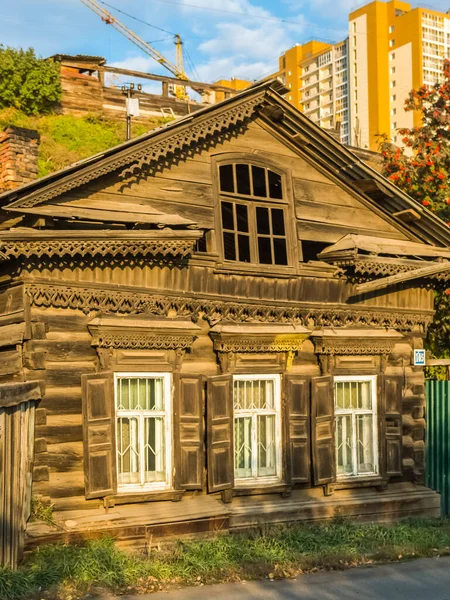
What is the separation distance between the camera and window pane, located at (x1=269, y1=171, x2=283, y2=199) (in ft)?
47.4

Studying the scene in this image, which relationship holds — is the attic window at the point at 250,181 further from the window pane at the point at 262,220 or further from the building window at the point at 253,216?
the window pane at the point at 262,220

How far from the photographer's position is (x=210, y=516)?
12.4 m

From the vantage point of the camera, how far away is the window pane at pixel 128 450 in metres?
12.1

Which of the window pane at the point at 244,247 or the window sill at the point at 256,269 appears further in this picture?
the window pane at the point at 244,247

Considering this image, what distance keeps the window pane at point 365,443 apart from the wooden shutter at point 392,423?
9.7 inches

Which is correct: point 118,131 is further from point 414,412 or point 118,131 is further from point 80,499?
point 80,499

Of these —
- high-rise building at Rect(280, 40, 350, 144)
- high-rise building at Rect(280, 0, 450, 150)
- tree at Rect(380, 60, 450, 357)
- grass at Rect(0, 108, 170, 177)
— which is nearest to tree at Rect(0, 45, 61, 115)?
grass at Rect(0, 108, 170, 177)

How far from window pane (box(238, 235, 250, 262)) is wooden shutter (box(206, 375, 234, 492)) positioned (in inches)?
81.8

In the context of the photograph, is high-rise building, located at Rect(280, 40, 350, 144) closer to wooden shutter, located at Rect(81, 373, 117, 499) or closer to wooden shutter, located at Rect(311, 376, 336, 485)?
wooden shutter, located at Rect(311, 376, 336, 485)

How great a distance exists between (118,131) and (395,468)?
23437 millimetres

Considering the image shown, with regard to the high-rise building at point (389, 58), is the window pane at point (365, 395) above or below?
below

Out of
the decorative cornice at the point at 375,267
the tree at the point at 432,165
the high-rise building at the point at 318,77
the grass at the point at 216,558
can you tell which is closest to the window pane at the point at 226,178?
the decorative cornice at the point at 375,267

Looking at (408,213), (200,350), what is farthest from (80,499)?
(408,213)

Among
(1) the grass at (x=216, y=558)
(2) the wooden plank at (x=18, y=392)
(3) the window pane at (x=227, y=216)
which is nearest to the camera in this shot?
(2) the wooden plank at (x=18, y=392)
